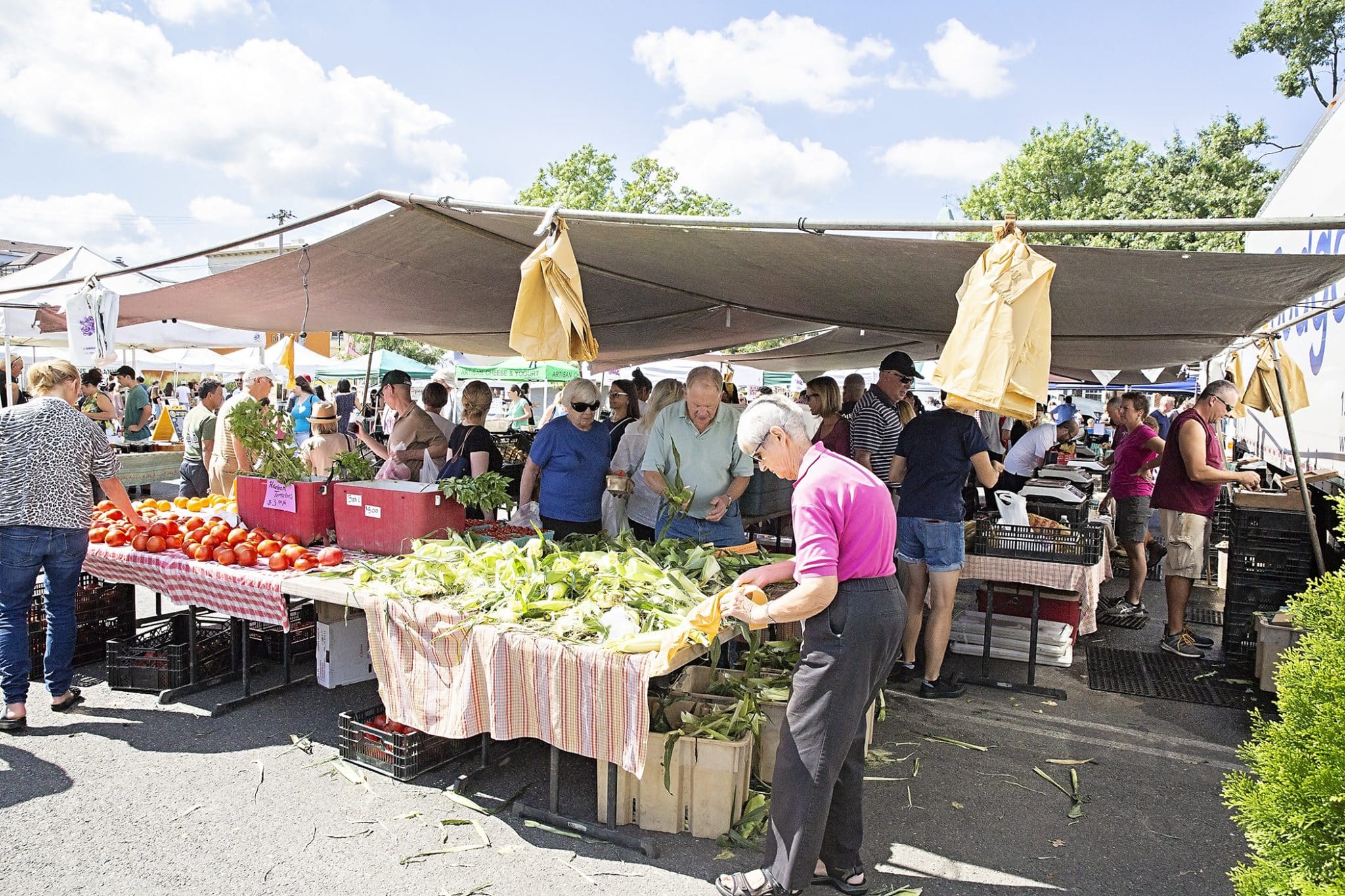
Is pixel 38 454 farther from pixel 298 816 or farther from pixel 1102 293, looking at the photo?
pixel 1102 293

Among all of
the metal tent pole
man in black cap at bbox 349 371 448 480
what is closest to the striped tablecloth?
man in black cap at bbox 349 371 448 480

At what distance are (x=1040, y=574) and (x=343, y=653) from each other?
420 centimetres

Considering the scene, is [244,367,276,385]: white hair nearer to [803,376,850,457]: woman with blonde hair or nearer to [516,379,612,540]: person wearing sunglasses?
[516,379,612,540]: person wearing sunglasses

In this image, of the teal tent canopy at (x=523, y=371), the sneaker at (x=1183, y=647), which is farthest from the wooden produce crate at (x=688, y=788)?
the teal tent canopy at (x=523, y=371)

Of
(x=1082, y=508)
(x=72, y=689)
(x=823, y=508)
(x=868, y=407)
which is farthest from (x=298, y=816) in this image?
(x=1082, y=508)

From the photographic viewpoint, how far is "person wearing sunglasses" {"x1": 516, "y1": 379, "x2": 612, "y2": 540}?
16.0 ft

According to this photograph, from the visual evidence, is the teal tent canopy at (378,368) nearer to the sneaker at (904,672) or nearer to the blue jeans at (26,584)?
the blue jeans at (26,584)

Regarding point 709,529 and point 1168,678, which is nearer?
point 709,529

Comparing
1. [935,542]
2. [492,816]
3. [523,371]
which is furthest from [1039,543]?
[523,371]

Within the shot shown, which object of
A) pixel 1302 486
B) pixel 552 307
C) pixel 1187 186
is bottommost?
pixel 1302 486

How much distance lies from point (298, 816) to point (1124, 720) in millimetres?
4379

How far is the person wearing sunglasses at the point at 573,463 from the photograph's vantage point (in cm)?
488

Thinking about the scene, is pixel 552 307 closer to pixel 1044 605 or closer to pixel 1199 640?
pixel 1044 605

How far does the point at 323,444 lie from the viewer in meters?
5.25
